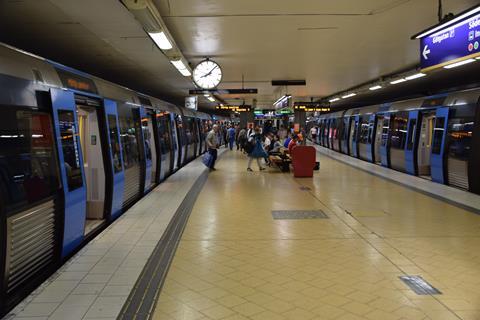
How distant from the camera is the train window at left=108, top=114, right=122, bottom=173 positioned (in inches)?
264

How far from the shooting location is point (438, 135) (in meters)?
10.6

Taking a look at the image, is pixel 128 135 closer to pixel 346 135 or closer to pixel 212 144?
pixel 212 144

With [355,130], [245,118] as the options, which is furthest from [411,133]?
[245,118]

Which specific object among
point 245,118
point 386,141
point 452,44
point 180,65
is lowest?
point 386,141

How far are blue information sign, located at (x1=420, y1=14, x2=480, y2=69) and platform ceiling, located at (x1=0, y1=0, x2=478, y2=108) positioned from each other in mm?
907

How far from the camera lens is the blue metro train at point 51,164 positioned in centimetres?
362

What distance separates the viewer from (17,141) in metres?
3.77

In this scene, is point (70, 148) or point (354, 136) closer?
point (70, 148)

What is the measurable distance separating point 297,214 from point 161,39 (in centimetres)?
403

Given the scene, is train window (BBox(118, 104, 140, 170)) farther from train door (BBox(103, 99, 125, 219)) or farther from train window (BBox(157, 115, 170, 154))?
train window (BBox(157, 115, 170, 154))

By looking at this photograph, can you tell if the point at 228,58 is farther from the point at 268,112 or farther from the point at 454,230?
the point at 268,112

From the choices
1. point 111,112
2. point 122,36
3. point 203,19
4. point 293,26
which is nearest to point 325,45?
point 293,26

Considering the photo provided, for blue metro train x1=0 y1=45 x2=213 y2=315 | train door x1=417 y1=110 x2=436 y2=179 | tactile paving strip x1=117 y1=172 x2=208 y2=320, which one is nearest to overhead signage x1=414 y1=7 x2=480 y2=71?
tactile paving strip x1=117 y1=172 x2=208 y2=320

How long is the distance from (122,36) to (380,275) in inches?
260
